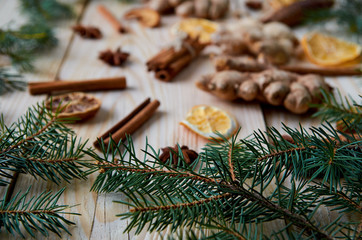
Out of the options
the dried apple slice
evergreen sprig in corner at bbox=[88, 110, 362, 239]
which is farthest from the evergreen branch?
the dried apple slice

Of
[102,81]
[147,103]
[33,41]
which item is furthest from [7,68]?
[147,103]

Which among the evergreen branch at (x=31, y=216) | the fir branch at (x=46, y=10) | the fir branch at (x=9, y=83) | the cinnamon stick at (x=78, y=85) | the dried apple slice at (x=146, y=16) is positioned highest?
the fir branch at (x=46, y=10)

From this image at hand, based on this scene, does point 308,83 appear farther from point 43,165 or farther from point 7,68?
point 7,68

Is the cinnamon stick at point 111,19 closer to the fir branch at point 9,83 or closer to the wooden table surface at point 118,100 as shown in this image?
the wooden table surface at point 118,100

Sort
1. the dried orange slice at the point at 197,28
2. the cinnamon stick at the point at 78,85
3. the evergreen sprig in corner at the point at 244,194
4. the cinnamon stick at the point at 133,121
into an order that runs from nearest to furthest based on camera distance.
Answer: the evergreen sprig in corner at the point at 244,194 < the cinnamon stick at the point at 133,121 < the cinnamon stick at the point at 78,85 < the dried orange slice at the point at 197,28

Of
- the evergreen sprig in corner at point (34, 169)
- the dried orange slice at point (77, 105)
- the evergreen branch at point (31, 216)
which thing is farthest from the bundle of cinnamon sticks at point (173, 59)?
the evergreen branch at point (31, 216)

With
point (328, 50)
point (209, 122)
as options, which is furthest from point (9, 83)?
point (328, 50)
